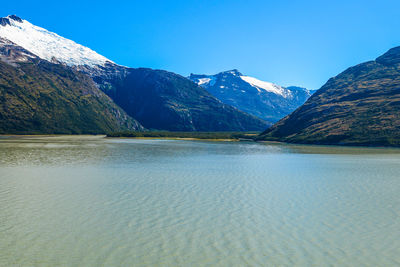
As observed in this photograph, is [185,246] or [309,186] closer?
[185,246]

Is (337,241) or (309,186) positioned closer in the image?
(337,241)

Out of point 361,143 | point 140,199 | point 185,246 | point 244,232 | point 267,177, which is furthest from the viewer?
point 361,143

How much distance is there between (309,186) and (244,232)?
80.2ft

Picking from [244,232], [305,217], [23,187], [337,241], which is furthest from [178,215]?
[23,187]

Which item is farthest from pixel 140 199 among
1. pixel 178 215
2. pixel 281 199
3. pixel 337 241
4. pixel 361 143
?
pixel 361 143

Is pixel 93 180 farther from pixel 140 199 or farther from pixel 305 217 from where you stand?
pixel 305 217

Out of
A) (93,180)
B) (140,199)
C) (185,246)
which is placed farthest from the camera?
(93,180)

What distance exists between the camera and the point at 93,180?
45938 millimetres

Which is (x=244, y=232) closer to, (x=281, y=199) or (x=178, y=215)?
(x=178, y=215)

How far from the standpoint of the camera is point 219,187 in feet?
140

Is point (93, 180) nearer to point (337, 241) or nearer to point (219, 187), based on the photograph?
point (219, 187)

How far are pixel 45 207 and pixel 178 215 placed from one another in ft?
43.2

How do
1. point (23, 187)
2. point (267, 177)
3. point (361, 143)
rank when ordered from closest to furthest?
point (23, 187) < point (267, 177) < point (361, 143)

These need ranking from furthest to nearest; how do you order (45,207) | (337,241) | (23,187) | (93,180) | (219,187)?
(93,180)
(219,187)
(23,187)
(45,207)
(337,241)
